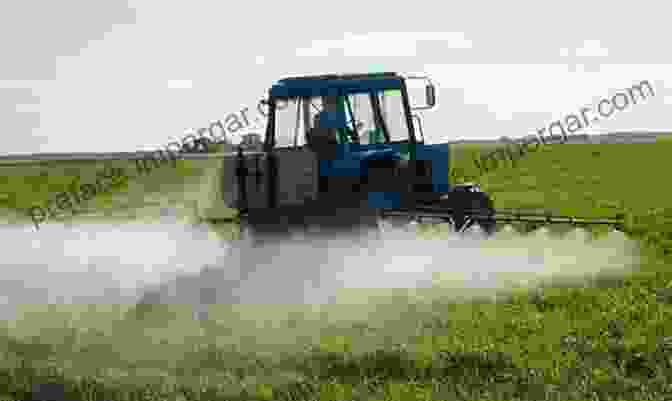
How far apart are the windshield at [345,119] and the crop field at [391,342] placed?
170cm

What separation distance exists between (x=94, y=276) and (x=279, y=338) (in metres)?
4.20

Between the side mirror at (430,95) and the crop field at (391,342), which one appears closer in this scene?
the crop field at (391,342)

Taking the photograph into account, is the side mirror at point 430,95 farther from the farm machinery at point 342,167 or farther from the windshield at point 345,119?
the windshield at point 345,119

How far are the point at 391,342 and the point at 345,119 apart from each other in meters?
5.09

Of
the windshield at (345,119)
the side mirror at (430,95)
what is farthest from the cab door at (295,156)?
the side mirror at (430,95)

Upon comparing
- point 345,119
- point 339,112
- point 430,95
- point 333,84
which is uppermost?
point 333,84

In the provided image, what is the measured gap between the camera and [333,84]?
13.7 m

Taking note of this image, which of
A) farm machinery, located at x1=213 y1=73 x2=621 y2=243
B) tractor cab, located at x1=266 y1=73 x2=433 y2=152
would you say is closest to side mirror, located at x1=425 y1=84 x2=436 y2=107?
farm machinery, located at x1=213 y1=73 x2=621 y2=243

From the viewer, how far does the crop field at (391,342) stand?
312 inches

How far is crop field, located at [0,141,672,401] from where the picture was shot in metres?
7.91

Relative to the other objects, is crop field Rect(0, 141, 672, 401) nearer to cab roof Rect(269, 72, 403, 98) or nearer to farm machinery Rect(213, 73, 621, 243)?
farm machinery Rect(213, 73, 621, 243)

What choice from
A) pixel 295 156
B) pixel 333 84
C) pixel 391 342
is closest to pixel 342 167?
pixel 295 156

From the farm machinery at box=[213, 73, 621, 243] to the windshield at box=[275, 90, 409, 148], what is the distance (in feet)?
0.05

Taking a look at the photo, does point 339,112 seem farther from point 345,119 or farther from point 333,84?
point 333,84
